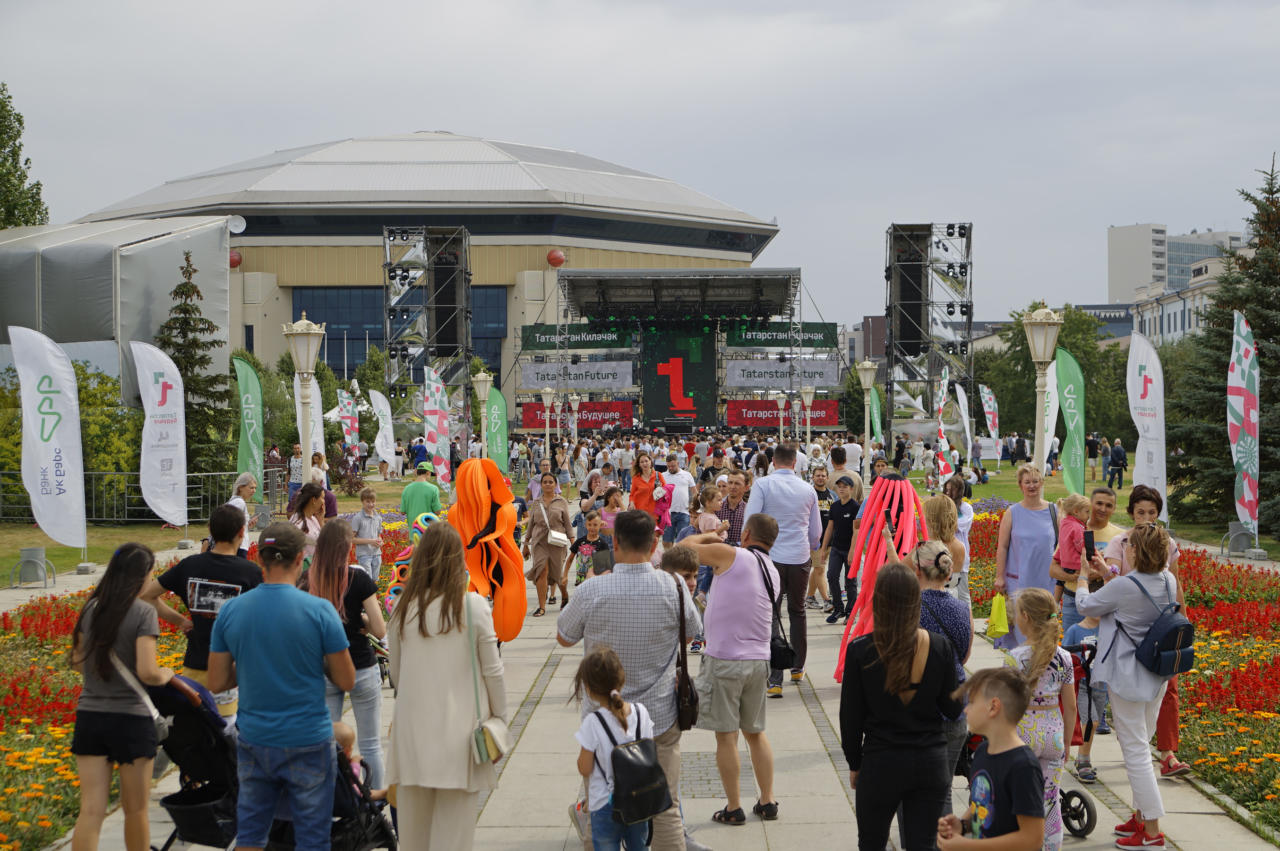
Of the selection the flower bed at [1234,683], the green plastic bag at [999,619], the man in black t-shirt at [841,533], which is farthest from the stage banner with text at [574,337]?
the green plastic bag at [999,619]

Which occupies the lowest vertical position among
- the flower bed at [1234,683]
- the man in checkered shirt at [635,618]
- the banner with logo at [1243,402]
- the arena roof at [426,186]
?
the flower bed at [1234,683]

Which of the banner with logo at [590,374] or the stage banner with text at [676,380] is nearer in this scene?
the banner with logo at [590,374]

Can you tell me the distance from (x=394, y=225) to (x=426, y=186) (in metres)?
5.11

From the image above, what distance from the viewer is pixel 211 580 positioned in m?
5.75

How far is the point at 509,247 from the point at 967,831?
84.1m

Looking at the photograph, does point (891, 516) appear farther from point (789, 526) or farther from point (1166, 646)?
point (1166, 646)

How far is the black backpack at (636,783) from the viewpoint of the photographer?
15.1 ft

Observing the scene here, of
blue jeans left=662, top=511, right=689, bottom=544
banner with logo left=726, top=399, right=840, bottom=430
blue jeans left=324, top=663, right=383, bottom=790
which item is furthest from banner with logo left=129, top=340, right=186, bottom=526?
banner with logo left=726, top=399, right=840, bottom=430

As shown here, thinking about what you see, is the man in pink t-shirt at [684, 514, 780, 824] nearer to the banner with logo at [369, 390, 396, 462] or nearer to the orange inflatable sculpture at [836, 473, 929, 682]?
the orange inflatable sculpture at [836, 473, 929, 682]

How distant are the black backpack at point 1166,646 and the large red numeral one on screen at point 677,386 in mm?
46843

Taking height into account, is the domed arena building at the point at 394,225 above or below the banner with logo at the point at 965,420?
above

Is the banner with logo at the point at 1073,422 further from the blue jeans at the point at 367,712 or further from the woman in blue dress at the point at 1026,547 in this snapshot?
the blue jeans at the point at 367,712

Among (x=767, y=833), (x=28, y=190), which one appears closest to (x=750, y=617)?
(x=767, y=833)

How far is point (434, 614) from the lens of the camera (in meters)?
4.63
